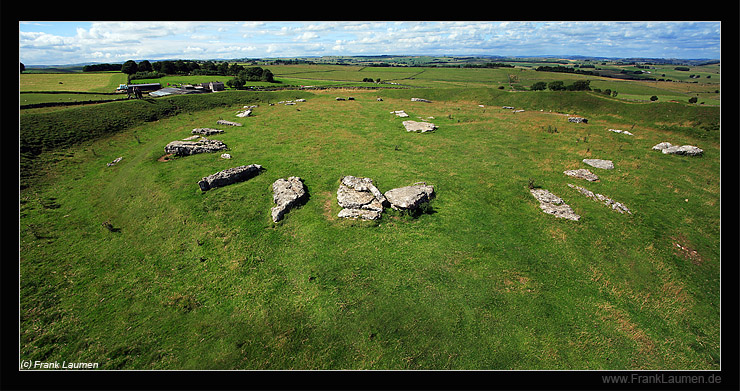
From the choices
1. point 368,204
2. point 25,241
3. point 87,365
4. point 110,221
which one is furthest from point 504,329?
point 25,241

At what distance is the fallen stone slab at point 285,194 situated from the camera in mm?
16906

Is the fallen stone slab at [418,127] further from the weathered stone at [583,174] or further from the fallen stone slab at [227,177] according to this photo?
the fallen stone slab at [227,177]

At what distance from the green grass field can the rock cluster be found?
5.00 feet

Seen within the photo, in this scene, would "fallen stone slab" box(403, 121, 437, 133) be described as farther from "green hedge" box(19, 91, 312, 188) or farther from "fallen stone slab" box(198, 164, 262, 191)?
"green hedge" box(19, 91, 312, 188)

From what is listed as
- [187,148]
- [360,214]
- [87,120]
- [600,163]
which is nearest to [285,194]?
[360,214]

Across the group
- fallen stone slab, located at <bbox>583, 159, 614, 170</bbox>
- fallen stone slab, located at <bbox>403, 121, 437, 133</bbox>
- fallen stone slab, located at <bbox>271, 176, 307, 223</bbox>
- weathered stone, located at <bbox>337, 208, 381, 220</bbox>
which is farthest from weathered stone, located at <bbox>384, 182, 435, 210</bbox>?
fallen stone slab, located at <bbox>583, 159, 614, 170</bbox>

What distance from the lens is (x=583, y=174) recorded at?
23094 mm

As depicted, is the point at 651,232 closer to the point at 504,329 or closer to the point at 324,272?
the point at 504,329

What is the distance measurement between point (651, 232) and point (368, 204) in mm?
17987

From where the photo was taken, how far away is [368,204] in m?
17.3

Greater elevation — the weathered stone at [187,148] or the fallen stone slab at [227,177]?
the weathered stone at [187,148]

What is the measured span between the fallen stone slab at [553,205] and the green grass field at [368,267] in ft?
2.03

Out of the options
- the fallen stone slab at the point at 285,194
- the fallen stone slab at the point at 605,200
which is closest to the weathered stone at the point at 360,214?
the fallen stone slab at the point at 285,194

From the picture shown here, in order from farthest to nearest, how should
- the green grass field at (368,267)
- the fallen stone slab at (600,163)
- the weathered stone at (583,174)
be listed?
the fallen stone slab at (600,163)
the weathered stone at (583,174)
the green grass field at (368,267)
